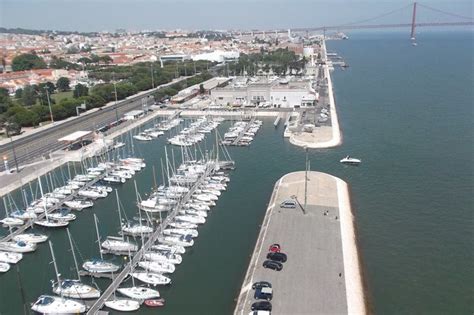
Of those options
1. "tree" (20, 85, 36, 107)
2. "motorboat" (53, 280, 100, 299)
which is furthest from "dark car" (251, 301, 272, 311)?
"tree" (20, 85, 36, 107)

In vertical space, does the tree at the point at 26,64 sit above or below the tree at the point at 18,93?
above

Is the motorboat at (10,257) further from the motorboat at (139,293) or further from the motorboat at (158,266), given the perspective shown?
the motorboat at (139,293)

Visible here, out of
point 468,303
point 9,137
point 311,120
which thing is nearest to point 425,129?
Result: point 311,120

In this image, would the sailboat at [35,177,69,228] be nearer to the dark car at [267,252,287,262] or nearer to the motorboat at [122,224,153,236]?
the motorboat at [122,224,153,236]

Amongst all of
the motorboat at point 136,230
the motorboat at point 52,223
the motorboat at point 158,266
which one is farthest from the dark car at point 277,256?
the motorboat at point 52,223

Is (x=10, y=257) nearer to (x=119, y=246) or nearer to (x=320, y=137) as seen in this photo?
(x=119, y=246)

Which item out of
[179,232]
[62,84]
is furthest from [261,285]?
[62,84]

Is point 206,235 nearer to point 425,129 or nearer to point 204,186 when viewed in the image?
point 204,186
